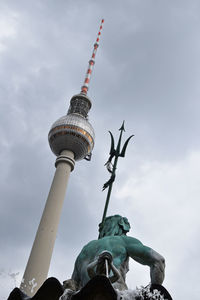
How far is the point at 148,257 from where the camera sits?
4.02m

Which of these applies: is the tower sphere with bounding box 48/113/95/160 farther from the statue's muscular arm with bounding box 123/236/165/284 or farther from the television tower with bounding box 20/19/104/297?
the statue's muscular arm with bounding box 123/236/165/284

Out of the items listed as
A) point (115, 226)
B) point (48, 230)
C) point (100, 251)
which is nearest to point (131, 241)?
point (100, 251)

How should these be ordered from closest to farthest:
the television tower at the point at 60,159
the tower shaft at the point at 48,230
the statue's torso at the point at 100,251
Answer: the statue's torso at the point at 100,251, the tower shaft at the point at 48,230, the television tower at the point at 60,159

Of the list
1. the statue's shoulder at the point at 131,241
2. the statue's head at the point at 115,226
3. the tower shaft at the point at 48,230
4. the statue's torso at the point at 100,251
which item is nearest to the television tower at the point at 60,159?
the tower shaft at the point at 48,230

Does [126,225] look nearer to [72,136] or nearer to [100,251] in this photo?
[100,251]

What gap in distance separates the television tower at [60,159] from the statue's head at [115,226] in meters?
28.6

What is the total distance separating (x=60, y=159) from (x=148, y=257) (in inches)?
1528

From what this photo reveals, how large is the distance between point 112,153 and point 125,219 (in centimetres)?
233

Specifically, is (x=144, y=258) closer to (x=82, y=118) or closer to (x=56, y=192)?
(x=56, y=192)

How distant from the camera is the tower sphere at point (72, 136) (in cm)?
4334

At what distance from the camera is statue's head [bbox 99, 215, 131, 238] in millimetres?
4867

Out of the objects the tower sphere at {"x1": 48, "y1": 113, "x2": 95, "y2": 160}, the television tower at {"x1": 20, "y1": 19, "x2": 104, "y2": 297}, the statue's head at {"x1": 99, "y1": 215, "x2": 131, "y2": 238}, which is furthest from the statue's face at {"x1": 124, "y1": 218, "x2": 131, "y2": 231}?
the tower sphere at {"x1": 48, "y1": 113, "x2": 95, "y2": 160}

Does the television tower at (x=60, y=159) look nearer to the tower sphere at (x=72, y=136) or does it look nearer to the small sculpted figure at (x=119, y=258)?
the tower sphere at (x=72, y=136)

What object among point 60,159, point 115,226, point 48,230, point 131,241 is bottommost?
point 131,241
